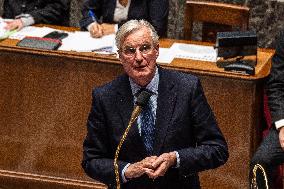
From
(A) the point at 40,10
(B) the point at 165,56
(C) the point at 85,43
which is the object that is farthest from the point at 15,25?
(B) the point at 165,56

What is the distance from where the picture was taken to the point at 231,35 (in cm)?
383

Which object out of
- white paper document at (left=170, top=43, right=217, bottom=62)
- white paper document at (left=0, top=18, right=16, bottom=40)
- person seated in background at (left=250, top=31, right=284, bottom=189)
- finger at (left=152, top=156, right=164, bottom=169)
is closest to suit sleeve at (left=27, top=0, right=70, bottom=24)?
white paper document at (left=0, top=18, right=16, bottom=40)

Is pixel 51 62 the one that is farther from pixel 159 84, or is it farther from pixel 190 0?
pixel 159 84

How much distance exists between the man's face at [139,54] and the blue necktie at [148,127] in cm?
17

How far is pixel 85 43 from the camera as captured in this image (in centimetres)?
420

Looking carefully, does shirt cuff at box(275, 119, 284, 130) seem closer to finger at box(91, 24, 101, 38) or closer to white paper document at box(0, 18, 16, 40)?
finger at box(91, 24, 101, 38)

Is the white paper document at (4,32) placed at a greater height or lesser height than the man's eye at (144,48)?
lesser

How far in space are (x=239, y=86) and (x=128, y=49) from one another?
140cm

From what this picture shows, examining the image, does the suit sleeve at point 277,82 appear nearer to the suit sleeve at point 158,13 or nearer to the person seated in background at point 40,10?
the suit sleeve at point 158,13

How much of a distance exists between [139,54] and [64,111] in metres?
1.67

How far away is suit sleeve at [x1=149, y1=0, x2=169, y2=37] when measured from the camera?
15.0 feet

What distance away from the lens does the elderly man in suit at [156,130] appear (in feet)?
8.58

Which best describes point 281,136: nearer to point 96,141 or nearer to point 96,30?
point 96,141

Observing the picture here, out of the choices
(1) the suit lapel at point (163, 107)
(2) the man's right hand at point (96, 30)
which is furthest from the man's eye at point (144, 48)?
(2) the man's right hand at point (96, 30)
